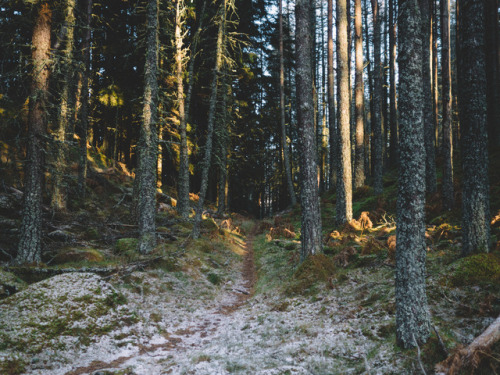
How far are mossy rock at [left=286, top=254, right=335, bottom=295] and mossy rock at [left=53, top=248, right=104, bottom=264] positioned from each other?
235 inches

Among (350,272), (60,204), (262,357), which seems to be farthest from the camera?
(60,204)

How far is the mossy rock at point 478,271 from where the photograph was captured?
184 inches

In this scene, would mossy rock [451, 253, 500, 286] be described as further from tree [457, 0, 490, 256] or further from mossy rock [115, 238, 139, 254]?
mossy rock [115, 238, 139, 254]

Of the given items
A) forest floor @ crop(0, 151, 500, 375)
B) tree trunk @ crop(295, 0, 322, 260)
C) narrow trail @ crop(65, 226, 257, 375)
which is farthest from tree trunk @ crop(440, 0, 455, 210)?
narrow trail @ crop(65, 226, 257, 375)

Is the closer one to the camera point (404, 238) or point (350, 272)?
point (404, 238)

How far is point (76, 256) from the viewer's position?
845 cm

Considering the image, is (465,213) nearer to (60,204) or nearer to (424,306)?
(424,306)

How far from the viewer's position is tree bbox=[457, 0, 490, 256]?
4.98m

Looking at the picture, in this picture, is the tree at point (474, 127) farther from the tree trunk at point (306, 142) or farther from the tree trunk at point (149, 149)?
the tree trunk at point (149, 149)

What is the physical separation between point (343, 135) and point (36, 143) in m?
11.1

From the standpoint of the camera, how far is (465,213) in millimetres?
5184

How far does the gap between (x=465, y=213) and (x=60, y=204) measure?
48.6 feet

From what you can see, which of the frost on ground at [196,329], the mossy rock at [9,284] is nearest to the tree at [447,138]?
the frost on ground at [196,329]

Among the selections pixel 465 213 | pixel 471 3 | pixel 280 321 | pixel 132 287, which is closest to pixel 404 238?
pixel 465 213
